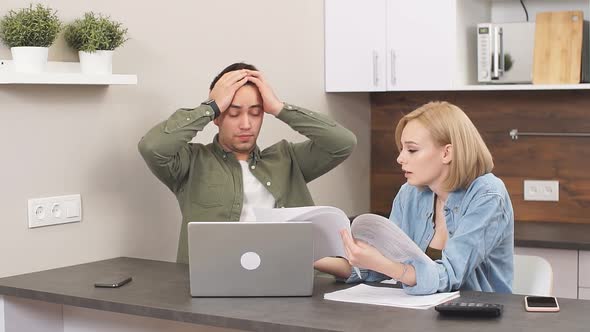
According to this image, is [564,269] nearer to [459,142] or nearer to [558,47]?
[558,47]

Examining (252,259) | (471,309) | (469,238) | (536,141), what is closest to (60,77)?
(252,259)

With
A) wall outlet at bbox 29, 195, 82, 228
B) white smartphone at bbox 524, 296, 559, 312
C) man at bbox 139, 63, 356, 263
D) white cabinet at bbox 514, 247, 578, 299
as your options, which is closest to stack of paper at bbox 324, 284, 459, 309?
white smartphone at bbox 524, 296, 559, 312

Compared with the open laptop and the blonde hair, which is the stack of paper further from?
the blonde hair

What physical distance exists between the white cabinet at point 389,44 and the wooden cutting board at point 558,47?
0.35m

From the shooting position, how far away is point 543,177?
4.13 m

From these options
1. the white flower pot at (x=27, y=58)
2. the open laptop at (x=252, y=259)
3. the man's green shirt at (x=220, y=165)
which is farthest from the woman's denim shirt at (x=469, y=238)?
the white flower pot at (x=27, y=58)

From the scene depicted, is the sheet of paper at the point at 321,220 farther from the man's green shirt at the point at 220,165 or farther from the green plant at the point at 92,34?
the green plant at the point at 92,34

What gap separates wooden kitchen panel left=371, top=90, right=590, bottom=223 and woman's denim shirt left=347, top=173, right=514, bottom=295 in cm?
167

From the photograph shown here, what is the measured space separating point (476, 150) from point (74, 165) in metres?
1.29

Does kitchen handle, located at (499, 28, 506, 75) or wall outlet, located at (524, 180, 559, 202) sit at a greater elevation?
kitchen handle, located at (499, 28, 506, 75)

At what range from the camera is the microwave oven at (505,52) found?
392 cm

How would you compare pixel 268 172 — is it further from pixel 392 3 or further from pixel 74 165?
pixel 392 3

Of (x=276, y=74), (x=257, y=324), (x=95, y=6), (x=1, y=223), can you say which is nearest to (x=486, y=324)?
(x=257, y=324)

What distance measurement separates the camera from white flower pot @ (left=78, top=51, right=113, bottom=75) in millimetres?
2885
